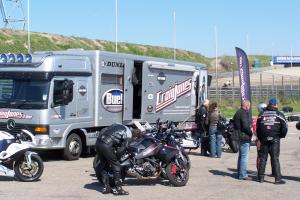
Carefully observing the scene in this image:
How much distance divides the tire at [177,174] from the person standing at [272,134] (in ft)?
5.45

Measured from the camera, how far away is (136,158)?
11.2 metres

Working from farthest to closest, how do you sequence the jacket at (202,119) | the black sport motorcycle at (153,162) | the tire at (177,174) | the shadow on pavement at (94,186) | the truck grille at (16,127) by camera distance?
1. the jacket at (202,119)
2. the truck grille at (16,127)
3. the tire at (177,174)
4. the black sport motorcycle at (153,162)
5. the shadow on pavement at (94,186)

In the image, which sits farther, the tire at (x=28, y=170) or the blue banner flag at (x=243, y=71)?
the blue banner flag at (x=243, y=71)

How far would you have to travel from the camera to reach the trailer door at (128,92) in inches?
691

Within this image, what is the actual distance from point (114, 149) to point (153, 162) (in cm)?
133

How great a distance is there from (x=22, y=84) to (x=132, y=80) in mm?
3899

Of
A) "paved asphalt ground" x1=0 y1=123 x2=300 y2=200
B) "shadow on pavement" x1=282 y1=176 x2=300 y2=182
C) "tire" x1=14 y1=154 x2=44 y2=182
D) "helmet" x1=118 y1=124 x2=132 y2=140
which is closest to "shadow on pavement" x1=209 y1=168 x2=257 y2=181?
"paved asphalt ground" x1=0 y1=123 x2=300 y2=200

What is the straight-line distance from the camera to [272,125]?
39.0ft

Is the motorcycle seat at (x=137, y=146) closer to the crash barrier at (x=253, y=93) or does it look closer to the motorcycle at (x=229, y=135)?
the motorcycle at (x=229, y=135)

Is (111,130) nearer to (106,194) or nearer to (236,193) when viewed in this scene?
(106,194)

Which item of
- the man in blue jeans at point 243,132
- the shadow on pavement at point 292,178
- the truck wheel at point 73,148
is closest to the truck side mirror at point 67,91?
the truck wheel at point 73,148

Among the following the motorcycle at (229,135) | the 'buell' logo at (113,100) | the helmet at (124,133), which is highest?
the 'buell' logo at (113,100)

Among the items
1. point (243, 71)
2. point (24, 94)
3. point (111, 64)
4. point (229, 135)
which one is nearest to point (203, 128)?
point (229, 135)

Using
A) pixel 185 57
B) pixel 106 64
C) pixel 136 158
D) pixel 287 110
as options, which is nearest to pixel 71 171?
pixel 136 158
